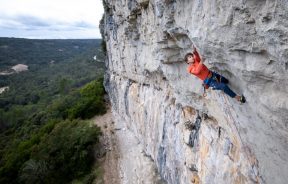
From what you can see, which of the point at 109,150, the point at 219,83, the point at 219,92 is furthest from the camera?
the point at 109,150

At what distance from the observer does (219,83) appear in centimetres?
562

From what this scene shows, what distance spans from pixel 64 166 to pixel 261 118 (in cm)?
1870

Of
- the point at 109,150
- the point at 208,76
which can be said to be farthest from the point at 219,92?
the point at 109,150

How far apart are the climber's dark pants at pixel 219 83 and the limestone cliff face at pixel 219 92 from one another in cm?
17

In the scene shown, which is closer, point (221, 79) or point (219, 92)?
point (221, 79)

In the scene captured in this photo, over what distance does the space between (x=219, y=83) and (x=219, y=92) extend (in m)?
0.91

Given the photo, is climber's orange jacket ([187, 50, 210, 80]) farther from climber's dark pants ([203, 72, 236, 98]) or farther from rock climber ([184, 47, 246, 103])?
climber's dark pants ([203, 72, 236, 98])

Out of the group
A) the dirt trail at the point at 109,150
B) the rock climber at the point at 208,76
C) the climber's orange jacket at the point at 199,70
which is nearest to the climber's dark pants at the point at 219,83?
the rock climber at the point at 208,76

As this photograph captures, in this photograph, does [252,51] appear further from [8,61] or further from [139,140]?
[8,61]

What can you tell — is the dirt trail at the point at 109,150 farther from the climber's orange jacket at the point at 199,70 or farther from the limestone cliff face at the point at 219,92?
the climber's orange jacket at the point at 199,70

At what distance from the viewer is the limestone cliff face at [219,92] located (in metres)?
4.12

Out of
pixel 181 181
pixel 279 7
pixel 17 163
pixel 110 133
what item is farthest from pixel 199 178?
pixel 17 163

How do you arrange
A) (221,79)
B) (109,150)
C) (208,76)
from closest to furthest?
(221,79) < (208,76) < (109,150)

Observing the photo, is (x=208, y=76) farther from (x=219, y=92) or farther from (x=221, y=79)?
(x=219, y=92)
